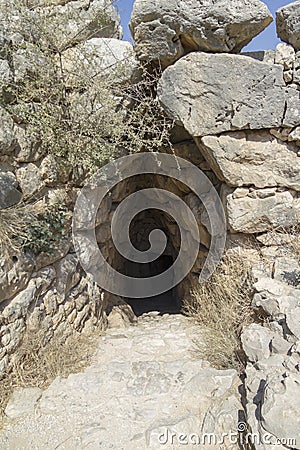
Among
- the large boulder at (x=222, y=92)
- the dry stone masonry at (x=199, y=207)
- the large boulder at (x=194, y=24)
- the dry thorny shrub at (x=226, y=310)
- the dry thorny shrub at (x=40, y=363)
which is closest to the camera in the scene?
the dry stone masonry at (x=199, y=207)

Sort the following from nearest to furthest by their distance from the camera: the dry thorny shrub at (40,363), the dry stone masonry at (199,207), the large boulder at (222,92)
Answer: the dry stone masonry at (199,207)
the dry thorny shrub at (40,363)
the large boulder at (222,92)

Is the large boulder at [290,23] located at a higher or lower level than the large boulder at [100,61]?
higher

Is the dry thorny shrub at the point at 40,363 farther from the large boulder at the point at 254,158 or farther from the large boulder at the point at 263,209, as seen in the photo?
the large boulder at the point at 254,158

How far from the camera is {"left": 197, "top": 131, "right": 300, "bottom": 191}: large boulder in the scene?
337 centimetres

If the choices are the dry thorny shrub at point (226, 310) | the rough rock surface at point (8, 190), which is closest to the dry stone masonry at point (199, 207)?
the rough rock surface at point (8, 190)

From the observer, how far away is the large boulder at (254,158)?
11.1 feet

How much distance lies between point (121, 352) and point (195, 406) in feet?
3.77

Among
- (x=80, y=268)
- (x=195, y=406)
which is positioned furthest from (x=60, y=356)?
(x=195, y=406)

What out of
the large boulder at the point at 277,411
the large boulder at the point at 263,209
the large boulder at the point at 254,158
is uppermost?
the large boulder at the point at 254,158

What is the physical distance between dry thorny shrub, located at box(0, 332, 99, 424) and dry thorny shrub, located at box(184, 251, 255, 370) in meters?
1.20

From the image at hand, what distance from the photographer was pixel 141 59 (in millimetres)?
3367

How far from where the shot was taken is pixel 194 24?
10.3 feet

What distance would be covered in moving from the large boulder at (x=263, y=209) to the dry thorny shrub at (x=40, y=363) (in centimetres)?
216

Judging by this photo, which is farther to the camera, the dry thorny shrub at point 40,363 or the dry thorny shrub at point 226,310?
the dry thorny shrub at point 226,310
